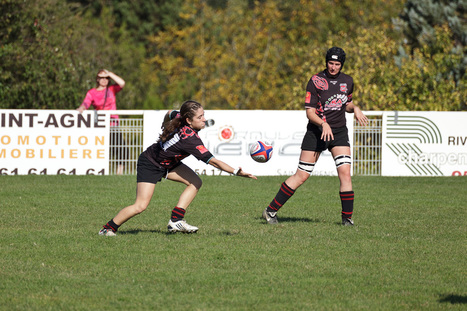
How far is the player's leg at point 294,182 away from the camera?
904 centimetres

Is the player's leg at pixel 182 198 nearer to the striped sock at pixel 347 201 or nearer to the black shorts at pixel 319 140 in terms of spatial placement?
the black shorts at pixel 319 140

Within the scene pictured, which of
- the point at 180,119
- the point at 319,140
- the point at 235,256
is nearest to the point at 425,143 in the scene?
the point at 319,140

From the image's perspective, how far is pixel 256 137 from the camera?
15.7m

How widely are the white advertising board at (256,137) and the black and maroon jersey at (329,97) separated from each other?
667 centimetres

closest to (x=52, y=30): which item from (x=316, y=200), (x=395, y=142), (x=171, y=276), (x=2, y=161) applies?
(x=2, y=161)

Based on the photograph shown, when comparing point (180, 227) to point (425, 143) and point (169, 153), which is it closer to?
point (169, 153)

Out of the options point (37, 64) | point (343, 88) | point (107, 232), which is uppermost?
point (37, 64)

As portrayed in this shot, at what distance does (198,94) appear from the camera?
37.6m

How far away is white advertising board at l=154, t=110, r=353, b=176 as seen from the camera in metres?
15.6

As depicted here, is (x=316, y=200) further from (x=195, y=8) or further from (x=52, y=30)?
(x=195, y=8)

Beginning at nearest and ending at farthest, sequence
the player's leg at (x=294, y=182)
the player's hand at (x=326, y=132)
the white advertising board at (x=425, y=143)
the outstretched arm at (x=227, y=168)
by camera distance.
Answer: the outstretched arm at (x=227, y=168) → the player's hand at (x=326, y=132) → the player's leg at (x=294, y=182) → the white advertising board at (x=425, y=143)

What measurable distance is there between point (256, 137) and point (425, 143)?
3.62 meters

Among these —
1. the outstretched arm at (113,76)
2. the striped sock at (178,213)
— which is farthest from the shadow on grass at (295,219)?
the outstretched arm at (113,76)

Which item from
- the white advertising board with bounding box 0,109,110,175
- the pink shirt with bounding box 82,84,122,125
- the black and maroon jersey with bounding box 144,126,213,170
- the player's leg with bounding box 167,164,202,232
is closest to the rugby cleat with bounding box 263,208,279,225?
the player's leg with bounding box 167,164,202,232
